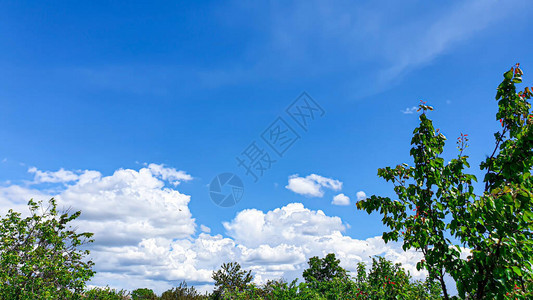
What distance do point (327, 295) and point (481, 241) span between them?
1228cm

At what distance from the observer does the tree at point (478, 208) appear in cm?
430

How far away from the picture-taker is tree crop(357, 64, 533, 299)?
4.30 m

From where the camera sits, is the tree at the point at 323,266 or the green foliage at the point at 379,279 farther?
the tree at the point at 323,266

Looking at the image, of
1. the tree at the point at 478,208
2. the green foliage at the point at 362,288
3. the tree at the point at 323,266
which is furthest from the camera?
the tree at the point at 323,266

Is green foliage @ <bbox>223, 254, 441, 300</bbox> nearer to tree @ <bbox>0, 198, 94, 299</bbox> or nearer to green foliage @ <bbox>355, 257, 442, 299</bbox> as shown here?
green foliage @ <bbox>355, 257, 442, 299</bbox>

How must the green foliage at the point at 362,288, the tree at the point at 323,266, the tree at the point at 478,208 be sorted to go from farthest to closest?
the tree at the point at 323,266 < the green foliage at the point at 362,288 < the tree at the point at 478,208

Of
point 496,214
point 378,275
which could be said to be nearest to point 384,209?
point 496,214

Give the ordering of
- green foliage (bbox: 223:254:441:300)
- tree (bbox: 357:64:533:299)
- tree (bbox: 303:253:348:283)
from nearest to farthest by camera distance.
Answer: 1. tree (bbox: 357:64:533:299)
2. green foliage (bbox: 223:254:441:300)
3. tree (bbox: 303:253:348:283)

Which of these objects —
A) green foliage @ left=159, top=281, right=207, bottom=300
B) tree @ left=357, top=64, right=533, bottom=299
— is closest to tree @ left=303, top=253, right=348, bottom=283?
green foliage @ left=159, top=281, right=207, bottom=300

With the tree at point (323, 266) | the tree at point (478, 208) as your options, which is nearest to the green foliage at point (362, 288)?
the tree at point (478, 208)

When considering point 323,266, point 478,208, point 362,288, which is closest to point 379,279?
point 362,288

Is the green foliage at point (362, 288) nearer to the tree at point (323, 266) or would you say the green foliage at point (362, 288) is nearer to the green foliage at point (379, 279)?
the green foliage at point (379, 279)

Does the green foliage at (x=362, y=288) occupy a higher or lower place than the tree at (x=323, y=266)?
lower

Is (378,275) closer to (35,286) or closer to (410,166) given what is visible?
(410,166)
